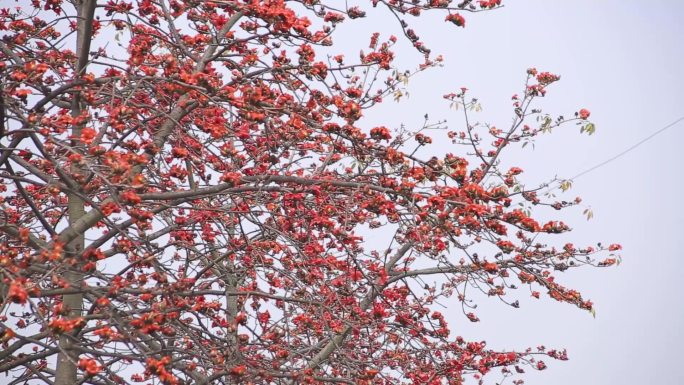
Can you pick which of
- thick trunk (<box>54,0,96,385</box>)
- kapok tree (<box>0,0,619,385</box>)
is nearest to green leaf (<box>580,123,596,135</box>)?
kapok tree (<box>0,0,619,385</box>)

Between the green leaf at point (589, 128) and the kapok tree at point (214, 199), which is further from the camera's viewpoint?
the green leaf at point (589, 128)

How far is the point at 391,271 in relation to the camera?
17.9ft

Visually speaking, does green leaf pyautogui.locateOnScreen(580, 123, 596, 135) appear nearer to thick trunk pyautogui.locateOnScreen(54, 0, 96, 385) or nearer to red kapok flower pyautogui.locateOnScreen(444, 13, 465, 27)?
red kapok flower pyautogui.locateOnScreen(444, 13, 465, 27)

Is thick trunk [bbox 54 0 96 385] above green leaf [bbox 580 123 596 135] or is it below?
below

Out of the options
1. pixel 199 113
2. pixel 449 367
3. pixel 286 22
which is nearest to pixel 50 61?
pixel 199 113

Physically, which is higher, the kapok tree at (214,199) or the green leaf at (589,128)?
the green leaf at (589,128)

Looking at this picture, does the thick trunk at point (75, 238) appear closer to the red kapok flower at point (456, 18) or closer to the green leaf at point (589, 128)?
the red kapok flower at point (456, 18)

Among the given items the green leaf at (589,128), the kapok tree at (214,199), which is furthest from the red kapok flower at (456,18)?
the green leaf at (589,128)

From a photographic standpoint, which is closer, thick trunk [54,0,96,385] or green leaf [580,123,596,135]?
thick trunk [54,0,96,385]

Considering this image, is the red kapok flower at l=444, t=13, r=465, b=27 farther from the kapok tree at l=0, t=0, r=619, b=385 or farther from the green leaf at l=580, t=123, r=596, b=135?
the green leaf at l=580, t=123, r=596, b=135

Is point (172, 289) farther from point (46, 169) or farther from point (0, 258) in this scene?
point (46, 169)

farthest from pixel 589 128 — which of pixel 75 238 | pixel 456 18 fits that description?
pixel 75 238

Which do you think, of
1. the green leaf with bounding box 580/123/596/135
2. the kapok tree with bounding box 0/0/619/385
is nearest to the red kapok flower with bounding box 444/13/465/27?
the kapok tree with bounding box 0/0/619/385

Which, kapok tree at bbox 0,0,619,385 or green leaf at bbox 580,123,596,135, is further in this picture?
green leaf at bbox 580,123,596,135
